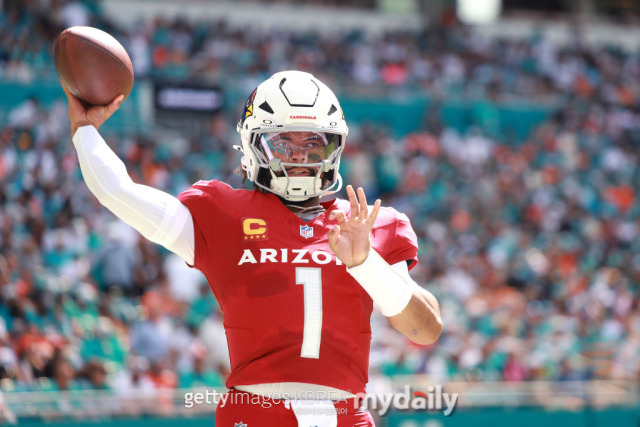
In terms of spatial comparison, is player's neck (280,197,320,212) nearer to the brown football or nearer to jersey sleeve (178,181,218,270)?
jersey sleeve (178,181,218,270)

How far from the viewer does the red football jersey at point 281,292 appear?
101 inches

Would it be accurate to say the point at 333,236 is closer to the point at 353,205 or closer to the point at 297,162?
the point at 353,205

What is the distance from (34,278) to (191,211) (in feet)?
19.0

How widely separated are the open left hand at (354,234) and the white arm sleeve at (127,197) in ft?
1.52

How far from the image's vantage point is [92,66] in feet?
8.63

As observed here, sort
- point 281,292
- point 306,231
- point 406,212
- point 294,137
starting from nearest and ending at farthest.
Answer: point 281,292 < point 306,231 < point 294,137 < point 406,212

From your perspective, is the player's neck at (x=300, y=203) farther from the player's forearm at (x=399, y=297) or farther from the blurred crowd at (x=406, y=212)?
the blurred crowd at (x=406, y=212)

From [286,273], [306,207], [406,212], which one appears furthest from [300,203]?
[406,212]

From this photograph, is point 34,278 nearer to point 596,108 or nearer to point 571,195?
point 571,195

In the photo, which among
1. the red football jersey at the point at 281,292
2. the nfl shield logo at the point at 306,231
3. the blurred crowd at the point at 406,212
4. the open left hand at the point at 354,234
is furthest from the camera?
the blurred crowd at the point at 406,212

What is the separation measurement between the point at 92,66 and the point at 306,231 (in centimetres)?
80

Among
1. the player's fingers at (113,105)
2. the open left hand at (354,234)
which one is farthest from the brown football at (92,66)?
the open left hand at (354,234)

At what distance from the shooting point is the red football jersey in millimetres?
2555

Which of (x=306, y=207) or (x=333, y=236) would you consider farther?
(x=306, y=207)
